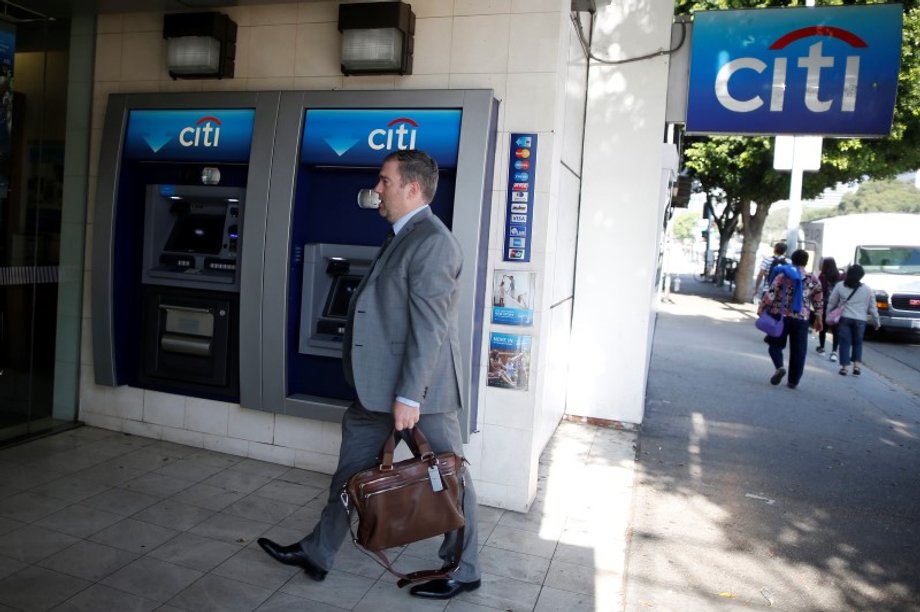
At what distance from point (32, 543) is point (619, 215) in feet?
16.2

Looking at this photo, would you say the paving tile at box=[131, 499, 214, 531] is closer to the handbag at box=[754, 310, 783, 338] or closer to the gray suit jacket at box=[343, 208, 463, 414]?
the gray suit jacket at box=[343, 208, 463, 414]

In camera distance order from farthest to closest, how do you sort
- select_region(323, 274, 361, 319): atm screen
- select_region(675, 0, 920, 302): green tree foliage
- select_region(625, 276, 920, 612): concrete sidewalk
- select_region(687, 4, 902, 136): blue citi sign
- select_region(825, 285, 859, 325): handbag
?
select_region(675, 0, 920, 302): green tree foliage → select_region(825, 285, 859, 325): handbag → select_region(687, 4, 902, 136): blue citi sign → select_region(323, 274, 361, 319): atm screen → select_region(625, 276, 920, 612): concrete sidewalk

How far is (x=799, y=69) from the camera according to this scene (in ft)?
18.8

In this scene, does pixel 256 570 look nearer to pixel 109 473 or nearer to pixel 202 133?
pixel 109 473

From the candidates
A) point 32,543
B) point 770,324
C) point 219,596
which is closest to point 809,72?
point 770,324

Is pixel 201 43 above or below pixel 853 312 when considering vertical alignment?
above

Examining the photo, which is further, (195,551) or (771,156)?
(771,156)

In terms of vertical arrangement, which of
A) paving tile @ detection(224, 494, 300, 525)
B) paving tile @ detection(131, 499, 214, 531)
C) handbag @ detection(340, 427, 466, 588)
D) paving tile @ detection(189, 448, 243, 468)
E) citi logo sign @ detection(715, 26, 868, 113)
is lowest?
paving tile @ detection(131, 499, 214, 531)

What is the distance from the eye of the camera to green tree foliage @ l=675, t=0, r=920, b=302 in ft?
41.6

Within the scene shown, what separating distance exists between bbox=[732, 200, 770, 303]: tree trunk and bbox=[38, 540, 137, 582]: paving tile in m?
20.0

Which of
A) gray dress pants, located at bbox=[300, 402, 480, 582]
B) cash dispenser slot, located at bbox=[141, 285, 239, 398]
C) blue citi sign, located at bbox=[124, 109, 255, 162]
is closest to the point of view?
gray dress pants, located at bbox=[300, 402, 480, 582]

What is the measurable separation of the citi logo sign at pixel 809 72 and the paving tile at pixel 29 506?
18.2 ft

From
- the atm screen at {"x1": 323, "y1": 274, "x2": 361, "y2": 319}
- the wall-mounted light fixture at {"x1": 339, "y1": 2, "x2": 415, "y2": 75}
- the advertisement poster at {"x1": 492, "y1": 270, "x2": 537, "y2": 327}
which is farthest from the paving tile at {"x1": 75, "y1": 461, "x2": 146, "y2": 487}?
the wall-mounted light fixture at {"x1": 339, "y1": 2, "x2": 415, "y2": 75}

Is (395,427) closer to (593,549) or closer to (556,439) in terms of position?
(593,549)
